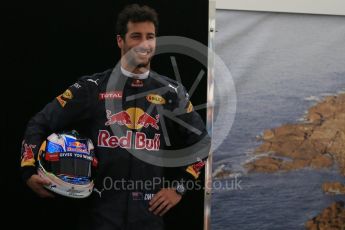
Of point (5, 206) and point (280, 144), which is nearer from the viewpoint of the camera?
point (5, 206)

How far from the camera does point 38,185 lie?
8.69 feet

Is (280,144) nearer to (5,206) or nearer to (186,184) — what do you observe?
(186,184)

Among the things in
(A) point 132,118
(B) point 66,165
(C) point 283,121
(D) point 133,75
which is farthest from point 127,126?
(C) point 283,121

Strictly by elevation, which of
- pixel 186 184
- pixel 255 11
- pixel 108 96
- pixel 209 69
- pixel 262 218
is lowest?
pixel 262 218

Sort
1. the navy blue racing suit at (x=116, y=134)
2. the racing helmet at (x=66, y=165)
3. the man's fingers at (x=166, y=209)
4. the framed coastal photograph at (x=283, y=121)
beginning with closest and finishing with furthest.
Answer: the racing helmet at (x=66, y=165)
the navy blue racing suit at (x=116, y=134)
the man's fingers at (x=166, y=209)
the framed coastal photograph at (x=283, y=121)

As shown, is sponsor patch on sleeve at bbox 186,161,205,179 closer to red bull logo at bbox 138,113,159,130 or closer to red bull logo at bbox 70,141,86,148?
red bull logo at bbox 138,113,159,130

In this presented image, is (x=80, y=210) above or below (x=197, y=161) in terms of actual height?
below

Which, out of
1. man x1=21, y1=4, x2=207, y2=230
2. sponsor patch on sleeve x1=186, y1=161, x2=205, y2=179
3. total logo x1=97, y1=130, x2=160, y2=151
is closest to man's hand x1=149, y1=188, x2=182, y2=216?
man x1=21, y1=4, x2=207, y2=230

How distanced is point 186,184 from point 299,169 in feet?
2.42

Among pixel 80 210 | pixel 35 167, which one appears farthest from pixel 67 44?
pixel 80 210

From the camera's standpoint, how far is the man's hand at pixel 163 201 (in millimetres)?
2795

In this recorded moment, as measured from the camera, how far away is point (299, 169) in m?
3.11

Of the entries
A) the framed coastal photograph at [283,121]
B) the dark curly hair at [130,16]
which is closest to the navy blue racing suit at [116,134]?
the dark curly hair at [130,16]

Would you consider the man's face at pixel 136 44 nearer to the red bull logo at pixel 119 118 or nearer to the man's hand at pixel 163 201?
the red bull logo at pixel 119 118
